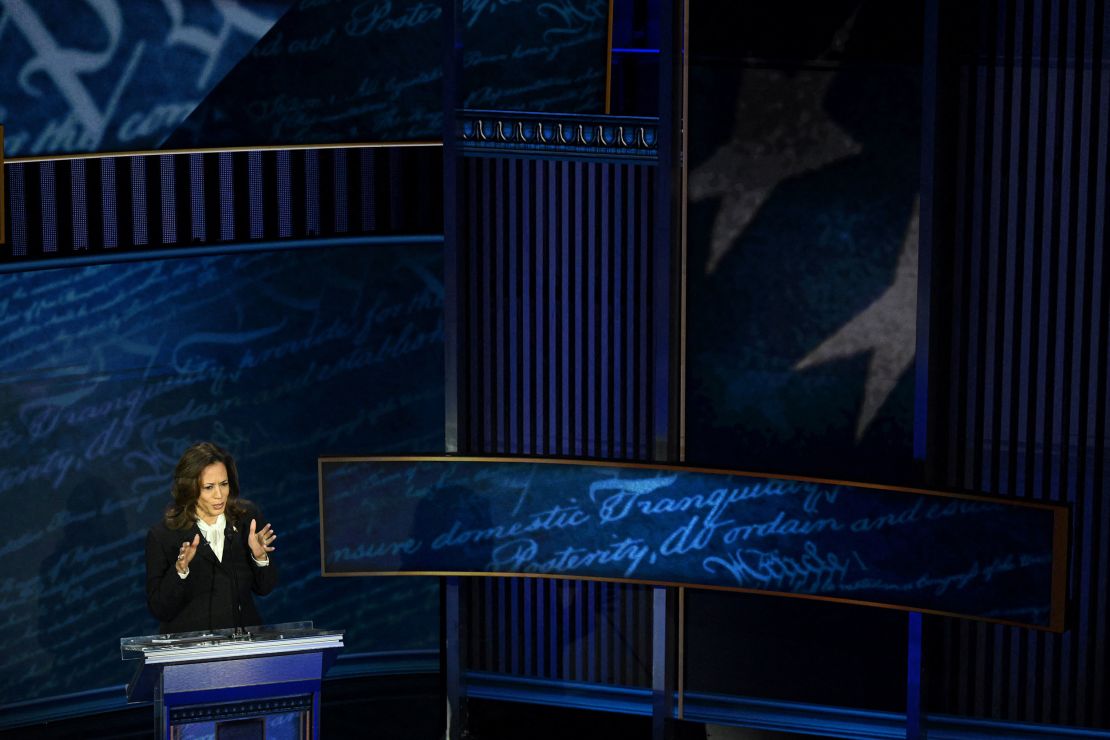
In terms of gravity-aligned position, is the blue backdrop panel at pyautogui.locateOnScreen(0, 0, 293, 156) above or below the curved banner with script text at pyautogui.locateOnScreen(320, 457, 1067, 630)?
above

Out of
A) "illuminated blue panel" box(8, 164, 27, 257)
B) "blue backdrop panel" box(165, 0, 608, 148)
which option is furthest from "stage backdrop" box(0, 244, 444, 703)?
"blue backdrop panel" box(165, 0, 608, 148)

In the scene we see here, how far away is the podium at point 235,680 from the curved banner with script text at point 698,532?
→ 3.81 ft

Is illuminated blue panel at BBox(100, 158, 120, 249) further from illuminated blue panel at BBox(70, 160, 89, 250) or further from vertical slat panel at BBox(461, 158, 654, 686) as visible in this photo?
vertical slat panel at BBox(461, 158, 654, 686)

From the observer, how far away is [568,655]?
5.75 m

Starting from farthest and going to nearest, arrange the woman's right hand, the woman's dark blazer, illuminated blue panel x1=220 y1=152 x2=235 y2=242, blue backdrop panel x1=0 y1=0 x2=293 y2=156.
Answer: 1. illuminated blue panel x1=220 y1=152 x2=235 y2=242
2. blue backdrop panel x1=0 y1=0 x2=293 y2=156
3. the woman's dark blazer
4. the woman's right hand

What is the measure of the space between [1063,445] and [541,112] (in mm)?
2410

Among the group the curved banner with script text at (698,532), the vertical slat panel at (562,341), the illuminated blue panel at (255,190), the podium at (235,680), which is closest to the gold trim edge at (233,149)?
the illuminated blue panel at (255,190)

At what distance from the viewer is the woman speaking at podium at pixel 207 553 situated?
4535 mm

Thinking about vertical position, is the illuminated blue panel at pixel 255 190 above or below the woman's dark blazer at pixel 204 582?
above

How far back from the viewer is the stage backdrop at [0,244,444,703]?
19.2 feet

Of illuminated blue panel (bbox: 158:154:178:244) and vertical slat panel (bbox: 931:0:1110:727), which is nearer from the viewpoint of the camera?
vertical slat panel (bbox: 931:0:1110:727)

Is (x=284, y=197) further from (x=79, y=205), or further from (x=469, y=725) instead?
(x=469, y=725)

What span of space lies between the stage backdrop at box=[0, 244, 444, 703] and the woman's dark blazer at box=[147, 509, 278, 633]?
1581mm

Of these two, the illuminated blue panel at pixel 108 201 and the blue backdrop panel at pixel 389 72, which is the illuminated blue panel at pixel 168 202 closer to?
the blue backdrop panel at pixel 389 72
